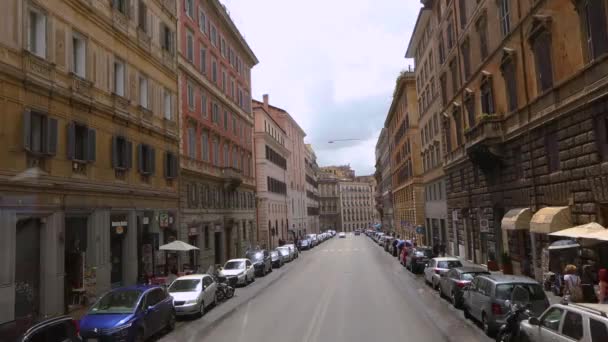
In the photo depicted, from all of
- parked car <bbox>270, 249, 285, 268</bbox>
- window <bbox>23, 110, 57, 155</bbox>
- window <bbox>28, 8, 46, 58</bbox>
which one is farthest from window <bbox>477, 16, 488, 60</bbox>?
parked car <bbox>270, 249, 285, 268</bbox>

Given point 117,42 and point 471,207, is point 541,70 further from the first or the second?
point 117,42

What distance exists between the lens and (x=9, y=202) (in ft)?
52.6

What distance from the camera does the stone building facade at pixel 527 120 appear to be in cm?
1617

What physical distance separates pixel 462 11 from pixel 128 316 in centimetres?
2679

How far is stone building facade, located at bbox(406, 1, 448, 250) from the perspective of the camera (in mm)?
Result: 42781

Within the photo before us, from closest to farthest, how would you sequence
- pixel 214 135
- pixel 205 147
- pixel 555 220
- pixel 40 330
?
pixel 40 330
pixel 555 220
pixel 205 147
pixel 214 135

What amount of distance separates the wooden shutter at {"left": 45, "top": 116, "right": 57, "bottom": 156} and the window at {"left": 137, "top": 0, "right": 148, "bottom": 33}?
1010 cm

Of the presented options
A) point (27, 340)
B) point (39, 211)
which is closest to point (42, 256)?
point (39, 211)

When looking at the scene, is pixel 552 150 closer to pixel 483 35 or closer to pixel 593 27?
pixel 593 27

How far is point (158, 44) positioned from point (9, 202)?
15.7 metres

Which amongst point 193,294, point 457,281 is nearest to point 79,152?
point 193,294

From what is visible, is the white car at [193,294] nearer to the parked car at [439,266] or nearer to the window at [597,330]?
the parked car at [439,266]

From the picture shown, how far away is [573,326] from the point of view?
8719 mm

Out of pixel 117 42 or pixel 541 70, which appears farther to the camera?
pixel 117 42
